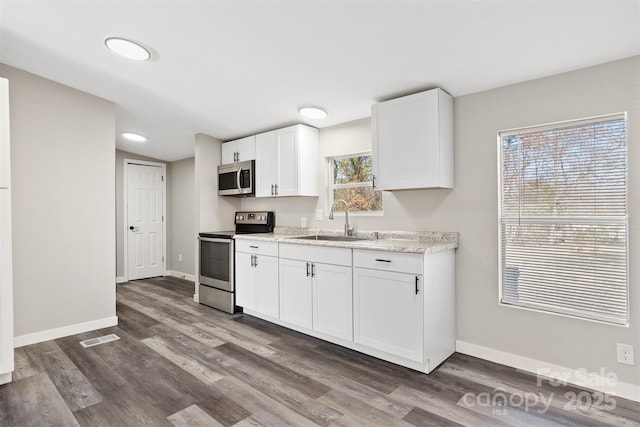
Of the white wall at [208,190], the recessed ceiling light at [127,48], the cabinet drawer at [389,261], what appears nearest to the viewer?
the cabinet drawer at [389,261]

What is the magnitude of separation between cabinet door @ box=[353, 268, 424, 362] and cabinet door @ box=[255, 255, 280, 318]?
1005mm

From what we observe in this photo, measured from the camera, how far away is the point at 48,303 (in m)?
3.22

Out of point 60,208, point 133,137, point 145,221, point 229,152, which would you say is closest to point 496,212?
point 229,152

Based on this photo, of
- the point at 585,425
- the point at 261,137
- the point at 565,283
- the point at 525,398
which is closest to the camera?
the point at 585,425

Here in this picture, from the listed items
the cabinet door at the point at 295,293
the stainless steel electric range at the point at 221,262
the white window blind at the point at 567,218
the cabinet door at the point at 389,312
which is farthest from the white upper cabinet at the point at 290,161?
the white window blind at the point at 567,218

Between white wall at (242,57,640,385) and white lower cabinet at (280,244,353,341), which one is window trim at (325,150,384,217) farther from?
white lower cabinet at (280,244,353,341)

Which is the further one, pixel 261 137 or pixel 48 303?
pixel 261 137

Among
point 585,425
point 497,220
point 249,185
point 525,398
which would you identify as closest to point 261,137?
point 249,185

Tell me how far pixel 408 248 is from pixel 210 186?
318cm

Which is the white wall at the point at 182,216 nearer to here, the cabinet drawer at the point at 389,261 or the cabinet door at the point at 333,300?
the cabinet door at the point at 333,300

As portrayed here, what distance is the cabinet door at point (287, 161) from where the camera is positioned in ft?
12.1

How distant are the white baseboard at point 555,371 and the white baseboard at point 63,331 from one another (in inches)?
140

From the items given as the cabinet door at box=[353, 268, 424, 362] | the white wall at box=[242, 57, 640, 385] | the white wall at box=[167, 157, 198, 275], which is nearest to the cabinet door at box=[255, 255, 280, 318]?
the cabinet door at box=[353, 268, 424, 362]

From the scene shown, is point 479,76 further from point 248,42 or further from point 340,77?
point 248,42
